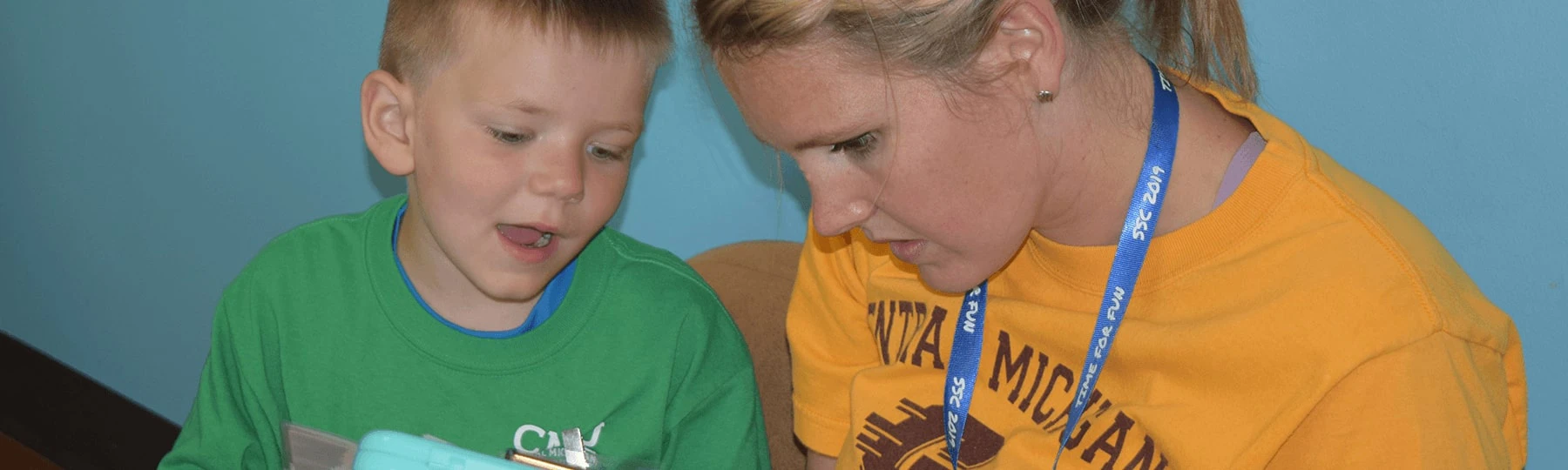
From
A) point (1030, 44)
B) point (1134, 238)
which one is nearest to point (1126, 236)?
point (1134, 238)

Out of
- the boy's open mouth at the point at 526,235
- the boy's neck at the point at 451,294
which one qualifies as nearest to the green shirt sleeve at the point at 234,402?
the boy's neck at the point at 451,294

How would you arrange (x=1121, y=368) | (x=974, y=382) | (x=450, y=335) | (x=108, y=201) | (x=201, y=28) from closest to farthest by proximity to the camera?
(x=1121, y=368), (x=974, y=382), (x=450, y=335), (x=201, y=28), (x=108, y=201)

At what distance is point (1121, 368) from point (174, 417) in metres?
1.87

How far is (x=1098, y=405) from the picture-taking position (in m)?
1.06

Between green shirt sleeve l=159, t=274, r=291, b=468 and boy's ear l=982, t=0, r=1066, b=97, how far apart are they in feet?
2.70

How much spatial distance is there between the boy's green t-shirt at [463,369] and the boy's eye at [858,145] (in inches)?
16.5

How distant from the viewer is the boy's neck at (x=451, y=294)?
1.33 m

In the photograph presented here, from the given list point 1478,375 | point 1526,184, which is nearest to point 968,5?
point 1478,375

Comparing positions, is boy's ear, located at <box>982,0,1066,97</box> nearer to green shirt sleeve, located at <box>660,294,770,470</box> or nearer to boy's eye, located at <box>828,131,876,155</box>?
boy's eye, located at <box>828,131,876,155</box>

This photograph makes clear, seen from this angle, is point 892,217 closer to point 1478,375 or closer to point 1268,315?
point 1268,315

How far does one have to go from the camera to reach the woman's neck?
0.99m

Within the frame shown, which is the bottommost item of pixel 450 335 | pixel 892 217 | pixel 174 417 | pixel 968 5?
pixel 174 417

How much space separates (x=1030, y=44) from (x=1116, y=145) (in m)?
0.14

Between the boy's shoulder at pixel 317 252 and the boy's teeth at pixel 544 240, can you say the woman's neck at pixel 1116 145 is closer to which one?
the boy's teeth at pixel 544 240
